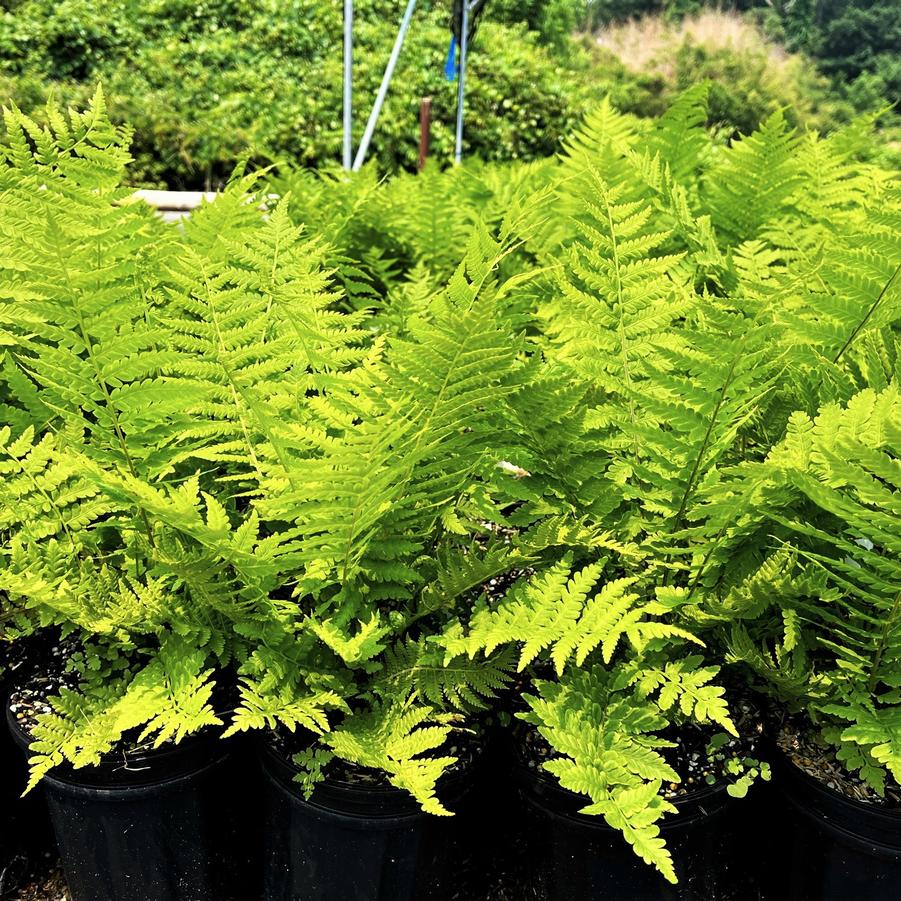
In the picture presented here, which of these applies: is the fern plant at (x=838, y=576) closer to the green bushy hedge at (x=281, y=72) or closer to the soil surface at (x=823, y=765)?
the soil surface at (x=823, y=765)

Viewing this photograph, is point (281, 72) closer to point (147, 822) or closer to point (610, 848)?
point (147, 822)

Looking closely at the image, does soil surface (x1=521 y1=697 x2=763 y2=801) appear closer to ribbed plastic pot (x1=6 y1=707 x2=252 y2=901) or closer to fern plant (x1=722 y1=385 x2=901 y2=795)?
fern plant (x1=722 y1=385 x2=901 y2=795)

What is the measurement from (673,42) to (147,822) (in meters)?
23.1

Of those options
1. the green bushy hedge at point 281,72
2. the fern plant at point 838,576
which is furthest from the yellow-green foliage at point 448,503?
the green bushy hedge at point 281,72

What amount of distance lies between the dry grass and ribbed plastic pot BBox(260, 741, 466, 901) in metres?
20.5

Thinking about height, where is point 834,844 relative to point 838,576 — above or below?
below

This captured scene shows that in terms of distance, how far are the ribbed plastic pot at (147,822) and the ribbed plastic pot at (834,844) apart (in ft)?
3.01

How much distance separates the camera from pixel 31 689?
141 cm

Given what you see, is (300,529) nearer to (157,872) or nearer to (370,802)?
(370,802)

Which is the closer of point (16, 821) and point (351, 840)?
point (351, 840)

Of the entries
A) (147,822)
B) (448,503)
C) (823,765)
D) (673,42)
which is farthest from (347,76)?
(673,42)

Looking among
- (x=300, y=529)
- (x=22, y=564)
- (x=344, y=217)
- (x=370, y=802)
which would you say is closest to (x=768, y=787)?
(x=370, y=802)

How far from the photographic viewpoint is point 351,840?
4.09ft

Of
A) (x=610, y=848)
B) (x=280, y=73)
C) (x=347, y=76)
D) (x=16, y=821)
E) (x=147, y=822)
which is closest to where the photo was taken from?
(x=610, y=848)
